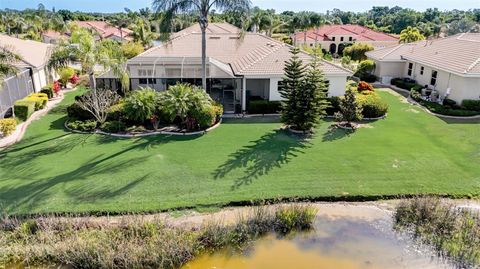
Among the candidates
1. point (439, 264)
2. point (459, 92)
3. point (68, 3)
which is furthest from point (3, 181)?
point (68, 3)

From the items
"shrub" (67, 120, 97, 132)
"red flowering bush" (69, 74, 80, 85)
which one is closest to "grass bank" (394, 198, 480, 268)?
"shrub" (67, 120, 97, 132)

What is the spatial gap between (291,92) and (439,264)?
1284cm

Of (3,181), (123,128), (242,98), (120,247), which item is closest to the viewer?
(120,247)

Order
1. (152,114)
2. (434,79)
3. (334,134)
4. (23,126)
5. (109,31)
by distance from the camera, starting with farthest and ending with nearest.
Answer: (109,31), (434,79), (23,126), (152,114), (334,134)

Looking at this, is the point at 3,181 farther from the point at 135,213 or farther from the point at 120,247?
the point at 120,247

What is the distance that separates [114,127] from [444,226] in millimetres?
17544

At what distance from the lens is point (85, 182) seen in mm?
15422

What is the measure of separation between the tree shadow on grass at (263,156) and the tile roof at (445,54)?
574 inches

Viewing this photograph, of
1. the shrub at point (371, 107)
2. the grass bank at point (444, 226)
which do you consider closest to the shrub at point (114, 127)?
the shrub at point (371, 107)

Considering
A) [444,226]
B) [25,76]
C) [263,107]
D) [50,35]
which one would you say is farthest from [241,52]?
[50,35]

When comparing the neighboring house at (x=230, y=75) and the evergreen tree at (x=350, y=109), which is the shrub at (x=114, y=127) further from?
the evergreen tree at (x=350, y=109)

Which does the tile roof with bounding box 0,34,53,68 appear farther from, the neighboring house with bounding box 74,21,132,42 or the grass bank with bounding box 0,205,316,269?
the neighboring house with bounding box 74,21,132,42

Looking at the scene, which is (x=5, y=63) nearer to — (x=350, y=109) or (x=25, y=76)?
(x=25, y=76)

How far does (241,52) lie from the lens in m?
33.4
